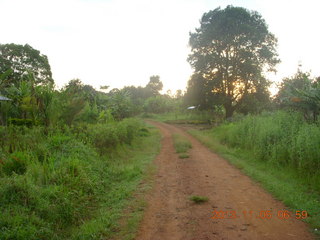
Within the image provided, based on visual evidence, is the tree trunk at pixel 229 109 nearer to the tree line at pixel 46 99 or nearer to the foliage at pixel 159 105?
the tree line at pixel 46 99

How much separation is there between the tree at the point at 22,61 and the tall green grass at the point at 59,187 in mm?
23670

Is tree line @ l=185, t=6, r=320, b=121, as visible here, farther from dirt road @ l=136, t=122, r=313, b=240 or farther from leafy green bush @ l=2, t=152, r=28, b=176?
leafy green bush @ l=2, t=152, r=28, b=176

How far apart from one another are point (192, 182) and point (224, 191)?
96 cm

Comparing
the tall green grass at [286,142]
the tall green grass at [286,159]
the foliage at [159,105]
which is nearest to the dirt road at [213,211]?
the tall green grass at [286,159]

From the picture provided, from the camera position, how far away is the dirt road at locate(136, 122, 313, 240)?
3811 millimetres

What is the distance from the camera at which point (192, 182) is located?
6445mm

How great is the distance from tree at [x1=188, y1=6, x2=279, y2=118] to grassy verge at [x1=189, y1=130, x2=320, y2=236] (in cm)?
1577

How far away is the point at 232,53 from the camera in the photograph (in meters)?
24.1

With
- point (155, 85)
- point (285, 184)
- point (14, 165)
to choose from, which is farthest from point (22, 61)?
point (155, 85)

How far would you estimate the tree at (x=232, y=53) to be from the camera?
22984mm

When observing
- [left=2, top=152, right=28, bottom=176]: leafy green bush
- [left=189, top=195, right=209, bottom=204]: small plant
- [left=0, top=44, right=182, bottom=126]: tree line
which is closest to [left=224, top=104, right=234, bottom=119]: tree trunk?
[left=0, top=44, right=182, bottom=126]: tree line

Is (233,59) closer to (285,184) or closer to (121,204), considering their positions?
(285,184)
